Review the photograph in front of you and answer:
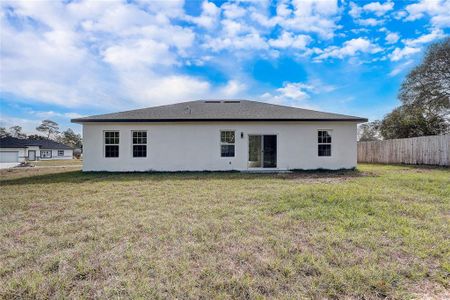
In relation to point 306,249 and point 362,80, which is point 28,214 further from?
point 362,80

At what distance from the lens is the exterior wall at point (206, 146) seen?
38.4 feet

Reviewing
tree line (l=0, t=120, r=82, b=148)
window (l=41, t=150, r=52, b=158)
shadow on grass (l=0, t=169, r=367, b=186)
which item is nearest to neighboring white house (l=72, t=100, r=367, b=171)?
shadow on grass (l=0, t=169, r=367, b=186)

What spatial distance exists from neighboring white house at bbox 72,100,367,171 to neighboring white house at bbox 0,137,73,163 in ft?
93.6

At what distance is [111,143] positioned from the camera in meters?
11.8

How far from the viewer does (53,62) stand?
11898 mm

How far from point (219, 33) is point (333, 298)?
37.7ft

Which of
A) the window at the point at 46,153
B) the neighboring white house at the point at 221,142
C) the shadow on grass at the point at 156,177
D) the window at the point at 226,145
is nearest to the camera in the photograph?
the shadow on grass at the point at 156,177

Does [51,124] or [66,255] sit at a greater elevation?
[51,124]

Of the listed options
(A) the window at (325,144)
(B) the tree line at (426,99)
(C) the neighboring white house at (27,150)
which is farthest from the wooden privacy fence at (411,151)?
(C) the neighboring white house at (27,150)

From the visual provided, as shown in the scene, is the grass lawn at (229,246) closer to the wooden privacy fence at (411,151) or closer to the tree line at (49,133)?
the wooden privacy fence at (411,151)

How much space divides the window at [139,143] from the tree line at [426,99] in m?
20.9

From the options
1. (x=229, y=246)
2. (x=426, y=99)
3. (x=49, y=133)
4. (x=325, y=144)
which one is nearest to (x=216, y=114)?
(x=325, y=144)

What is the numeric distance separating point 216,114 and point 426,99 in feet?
66.8

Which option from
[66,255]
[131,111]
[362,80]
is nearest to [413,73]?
[362,80]
